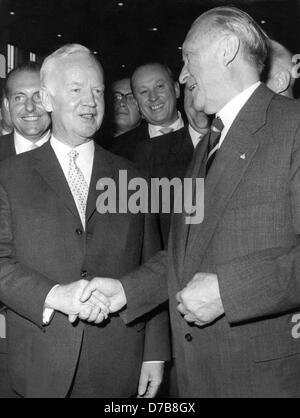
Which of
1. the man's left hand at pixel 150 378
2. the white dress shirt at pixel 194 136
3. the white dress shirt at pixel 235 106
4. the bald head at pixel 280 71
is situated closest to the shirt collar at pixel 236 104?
the white dress shirt at pixel 235 106

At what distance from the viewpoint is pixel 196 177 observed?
1.80m

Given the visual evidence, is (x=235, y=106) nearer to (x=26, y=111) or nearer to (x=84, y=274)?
(x=84, y=274)

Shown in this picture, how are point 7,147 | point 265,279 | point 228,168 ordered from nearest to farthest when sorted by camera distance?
point 265,279, point 228,168, point 7,147

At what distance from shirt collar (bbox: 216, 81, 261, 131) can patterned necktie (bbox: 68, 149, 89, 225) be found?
1.80ft

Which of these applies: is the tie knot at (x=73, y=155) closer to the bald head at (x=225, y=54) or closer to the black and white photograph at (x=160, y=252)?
the black and white photograph at (x=160, y=252)

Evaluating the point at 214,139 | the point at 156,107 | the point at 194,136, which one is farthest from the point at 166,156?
the point at 214,139

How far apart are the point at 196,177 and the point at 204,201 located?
0.20 m

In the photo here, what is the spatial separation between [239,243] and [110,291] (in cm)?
48

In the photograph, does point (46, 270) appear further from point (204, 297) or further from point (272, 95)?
point (272, 95)

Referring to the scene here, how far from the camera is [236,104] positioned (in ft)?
5.49

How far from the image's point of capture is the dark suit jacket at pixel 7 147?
277 centimetres

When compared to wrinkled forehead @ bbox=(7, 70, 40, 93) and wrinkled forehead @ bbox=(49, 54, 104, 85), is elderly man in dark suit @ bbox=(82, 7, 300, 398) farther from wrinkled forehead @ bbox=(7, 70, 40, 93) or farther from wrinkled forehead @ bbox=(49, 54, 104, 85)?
wrinkled forehead @ bbox=(7, 70, 40, 93)

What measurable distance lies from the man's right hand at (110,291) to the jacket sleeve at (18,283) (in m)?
0.14

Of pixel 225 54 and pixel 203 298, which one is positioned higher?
pixel 225 54
